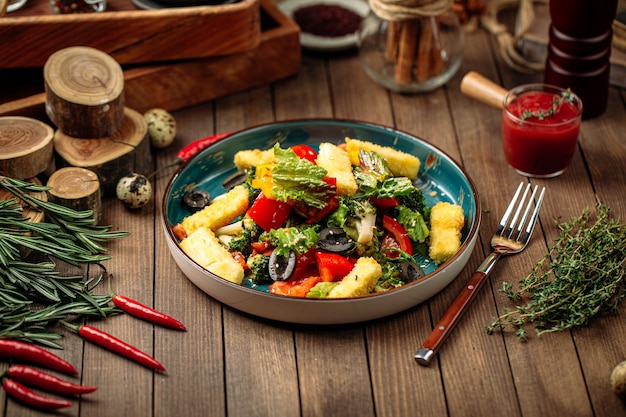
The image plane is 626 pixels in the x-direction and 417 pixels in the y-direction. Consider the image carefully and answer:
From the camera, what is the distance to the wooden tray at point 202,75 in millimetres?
3727

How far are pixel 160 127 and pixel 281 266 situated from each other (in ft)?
3.91

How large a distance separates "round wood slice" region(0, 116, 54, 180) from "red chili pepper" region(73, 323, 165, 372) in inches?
→ 30.8

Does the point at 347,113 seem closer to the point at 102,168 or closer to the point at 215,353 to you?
the point at 102,168

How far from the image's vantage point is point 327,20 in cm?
450

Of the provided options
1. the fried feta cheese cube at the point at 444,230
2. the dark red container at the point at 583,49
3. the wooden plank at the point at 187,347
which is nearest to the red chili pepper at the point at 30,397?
the wooden plank at the point at 187,347

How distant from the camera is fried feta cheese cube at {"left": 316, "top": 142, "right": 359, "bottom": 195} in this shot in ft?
9.60

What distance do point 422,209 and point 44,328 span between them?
1474 millimetres

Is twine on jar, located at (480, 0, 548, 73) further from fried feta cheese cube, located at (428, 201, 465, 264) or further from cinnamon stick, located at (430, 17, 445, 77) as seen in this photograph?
fried feta cheese cube, located at (428, 201, 465, 264)

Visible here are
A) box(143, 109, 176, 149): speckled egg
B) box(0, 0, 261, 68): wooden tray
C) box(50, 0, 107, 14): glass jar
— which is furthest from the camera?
box(50, 0, 107, 14): glass jar

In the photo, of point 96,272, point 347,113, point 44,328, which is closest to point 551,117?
point 347,113

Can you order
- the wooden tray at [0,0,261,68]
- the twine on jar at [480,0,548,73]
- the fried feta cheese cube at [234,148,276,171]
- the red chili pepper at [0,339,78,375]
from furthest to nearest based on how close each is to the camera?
the twine on jar at [480,0,548,73] < the wooden tray at [0,0,261,68] < the fried feta cheese cube at [234,148,276,171] < the red chili pepper at [0,339,78,375]

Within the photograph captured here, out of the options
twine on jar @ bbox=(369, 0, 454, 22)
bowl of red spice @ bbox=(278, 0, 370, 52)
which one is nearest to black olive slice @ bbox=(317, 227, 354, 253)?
twine on jar @ bbox=(369, 0, 454, 22)

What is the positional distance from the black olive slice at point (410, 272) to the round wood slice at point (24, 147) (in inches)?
60.3

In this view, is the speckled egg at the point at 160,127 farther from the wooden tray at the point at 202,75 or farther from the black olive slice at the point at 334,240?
the black olive slice at the point at 334,240
